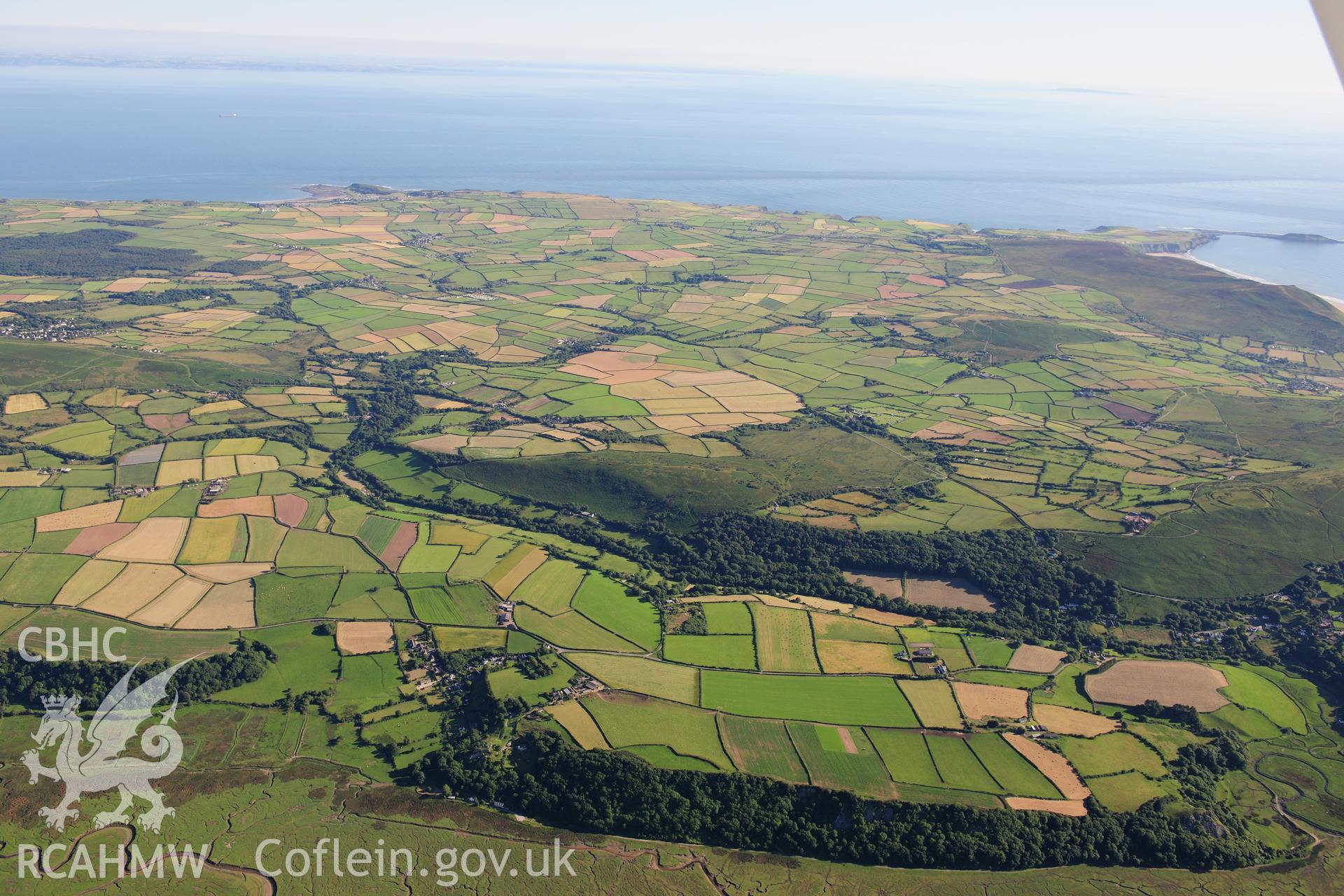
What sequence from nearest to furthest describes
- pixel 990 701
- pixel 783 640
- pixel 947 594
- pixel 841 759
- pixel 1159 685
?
pixel 841 759, pixel 990 701, pixel 1159 685, pixel 783 640, pixel 947 594

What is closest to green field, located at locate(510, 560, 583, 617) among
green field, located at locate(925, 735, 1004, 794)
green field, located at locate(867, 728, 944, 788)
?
green field, located at locate(867, 728, 944, 788)

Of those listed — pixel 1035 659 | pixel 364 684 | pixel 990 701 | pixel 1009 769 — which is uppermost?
pixel 1035 659

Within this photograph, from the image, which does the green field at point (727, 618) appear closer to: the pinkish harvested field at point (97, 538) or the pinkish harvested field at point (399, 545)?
the pinkish harvested field at point (399, 545)

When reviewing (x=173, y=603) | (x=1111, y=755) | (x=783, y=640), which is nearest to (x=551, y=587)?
(x=783, y=640)

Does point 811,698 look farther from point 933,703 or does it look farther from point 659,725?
point 659,725

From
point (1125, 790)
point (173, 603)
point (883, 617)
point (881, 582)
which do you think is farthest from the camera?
point (881, 582)

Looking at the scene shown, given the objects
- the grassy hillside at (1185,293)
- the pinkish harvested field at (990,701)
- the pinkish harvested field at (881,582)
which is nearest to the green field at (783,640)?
the pinkish harvested field at (881,582)
